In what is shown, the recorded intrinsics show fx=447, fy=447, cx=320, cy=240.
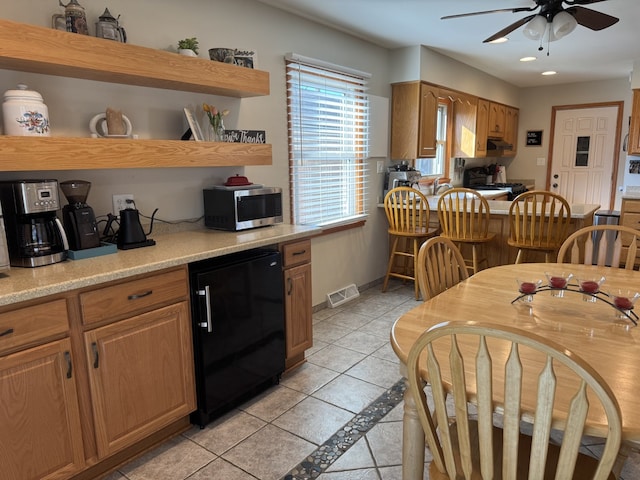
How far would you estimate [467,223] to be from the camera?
3.93 metres

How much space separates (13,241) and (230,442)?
1.28 m

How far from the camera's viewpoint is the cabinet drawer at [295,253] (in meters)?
2.56

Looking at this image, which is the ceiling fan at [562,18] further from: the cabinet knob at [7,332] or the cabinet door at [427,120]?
the cabinet knob at [7,332]

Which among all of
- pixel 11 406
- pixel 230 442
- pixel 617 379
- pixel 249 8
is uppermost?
pixel 249 8

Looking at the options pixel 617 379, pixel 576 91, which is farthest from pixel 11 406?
pixel 576 91

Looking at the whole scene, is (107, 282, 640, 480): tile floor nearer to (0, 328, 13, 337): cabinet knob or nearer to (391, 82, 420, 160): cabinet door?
(0, 328, 13, 337): cabinet knob

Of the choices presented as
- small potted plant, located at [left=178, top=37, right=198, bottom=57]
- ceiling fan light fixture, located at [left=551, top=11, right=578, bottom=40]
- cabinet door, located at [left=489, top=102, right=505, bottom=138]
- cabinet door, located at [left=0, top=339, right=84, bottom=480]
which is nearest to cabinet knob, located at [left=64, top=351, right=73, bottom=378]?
cabinet door, located at [left=0, top=339, right=84, bottom=480]

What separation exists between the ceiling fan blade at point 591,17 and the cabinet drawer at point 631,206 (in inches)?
115

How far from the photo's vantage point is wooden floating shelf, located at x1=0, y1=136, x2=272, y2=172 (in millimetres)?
1700

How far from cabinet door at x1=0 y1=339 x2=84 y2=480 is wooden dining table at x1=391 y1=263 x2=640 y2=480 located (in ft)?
3.97

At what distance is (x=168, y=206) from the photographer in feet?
8.48

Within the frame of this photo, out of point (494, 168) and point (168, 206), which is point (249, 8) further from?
point (494, 168)

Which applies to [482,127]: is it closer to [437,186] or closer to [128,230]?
[437,186]

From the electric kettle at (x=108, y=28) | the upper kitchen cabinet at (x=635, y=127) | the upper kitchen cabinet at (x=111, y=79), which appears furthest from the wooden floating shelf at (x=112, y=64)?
the upper kitchen cabinet at (x=635, y=127)
